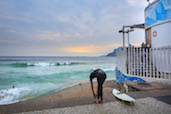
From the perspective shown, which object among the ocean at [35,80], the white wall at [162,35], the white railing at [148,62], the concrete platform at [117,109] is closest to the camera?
the concrete platform at [117,109]

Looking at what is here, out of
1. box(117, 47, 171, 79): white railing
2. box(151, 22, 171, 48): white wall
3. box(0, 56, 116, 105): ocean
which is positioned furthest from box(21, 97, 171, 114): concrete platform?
box(151, 22, 171, 48): white wall

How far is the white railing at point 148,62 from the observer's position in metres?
6.02

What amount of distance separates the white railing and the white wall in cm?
83

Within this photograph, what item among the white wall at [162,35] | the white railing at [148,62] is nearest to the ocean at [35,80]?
the white railing at [148,62]

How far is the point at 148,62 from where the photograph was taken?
6.76 metres

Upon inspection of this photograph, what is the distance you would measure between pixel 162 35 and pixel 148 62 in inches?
A: 75.0

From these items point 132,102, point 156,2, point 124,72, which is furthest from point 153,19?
point 132,102

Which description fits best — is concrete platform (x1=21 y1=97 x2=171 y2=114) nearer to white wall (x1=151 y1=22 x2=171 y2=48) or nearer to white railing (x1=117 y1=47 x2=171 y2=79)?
white railing (x1=117 y1=47 x2=171 y2=79)

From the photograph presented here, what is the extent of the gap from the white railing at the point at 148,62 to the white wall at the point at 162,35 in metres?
0.83

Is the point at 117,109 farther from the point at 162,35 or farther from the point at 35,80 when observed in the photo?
the point at 35,80

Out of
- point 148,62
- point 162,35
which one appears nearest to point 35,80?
point 148,62

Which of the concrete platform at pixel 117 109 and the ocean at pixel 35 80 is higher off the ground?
the concrete platform at pixel 117 109

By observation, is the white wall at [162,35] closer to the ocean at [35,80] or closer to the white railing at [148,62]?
the white railing at [148,62]

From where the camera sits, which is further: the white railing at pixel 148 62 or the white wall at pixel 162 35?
the white wall at pixel 162 35
